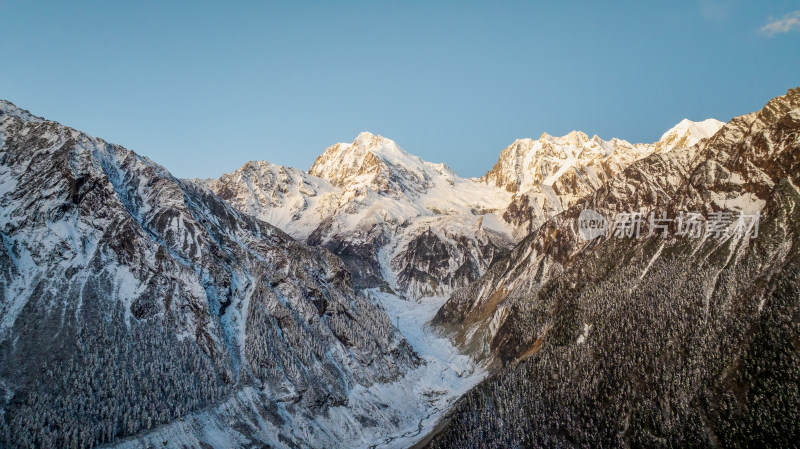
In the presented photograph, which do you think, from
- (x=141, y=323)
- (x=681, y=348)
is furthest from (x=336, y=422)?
(x=681, y=348)

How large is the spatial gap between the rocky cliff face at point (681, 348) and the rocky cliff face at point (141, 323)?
2002 inches

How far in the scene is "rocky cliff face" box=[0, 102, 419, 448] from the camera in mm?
122500

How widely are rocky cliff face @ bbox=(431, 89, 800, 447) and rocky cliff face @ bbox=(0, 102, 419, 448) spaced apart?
167ft

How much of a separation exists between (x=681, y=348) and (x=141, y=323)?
149 m

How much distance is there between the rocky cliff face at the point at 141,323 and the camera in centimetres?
12250

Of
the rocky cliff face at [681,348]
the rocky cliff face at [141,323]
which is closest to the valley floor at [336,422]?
the rocky cliff face at [141,323]

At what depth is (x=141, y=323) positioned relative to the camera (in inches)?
5728

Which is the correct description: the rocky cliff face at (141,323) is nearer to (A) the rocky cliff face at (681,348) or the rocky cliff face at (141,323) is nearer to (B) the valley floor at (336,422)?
(B) the valley floor at (336,422)

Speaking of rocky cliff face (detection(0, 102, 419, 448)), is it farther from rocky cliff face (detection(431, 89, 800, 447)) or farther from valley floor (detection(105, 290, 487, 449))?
rocky cliff face (detection(431, 89, 800, 447))

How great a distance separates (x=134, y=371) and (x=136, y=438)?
18.4m

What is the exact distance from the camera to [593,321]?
174m

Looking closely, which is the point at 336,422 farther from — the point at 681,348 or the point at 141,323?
the point at 681,348

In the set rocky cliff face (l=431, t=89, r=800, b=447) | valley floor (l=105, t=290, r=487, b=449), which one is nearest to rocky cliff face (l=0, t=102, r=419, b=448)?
valley floor (l=105, t=290, r=487, b=449)

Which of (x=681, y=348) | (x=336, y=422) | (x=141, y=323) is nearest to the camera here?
(x=141, y=323)
